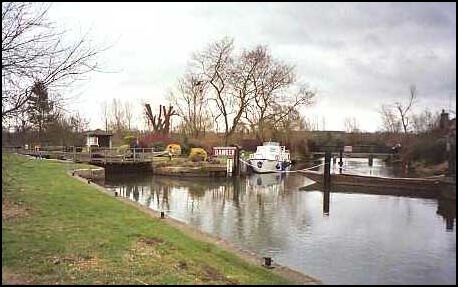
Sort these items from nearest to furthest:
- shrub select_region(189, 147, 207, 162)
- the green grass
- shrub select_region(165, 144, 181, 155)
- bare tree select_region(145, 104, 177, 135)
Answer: the green grass < shrub select_region(189, 147, 207, 162) < shrub select_region(165, 144, 181, 155) < bare tree select_region(145, 104, 177, 135)

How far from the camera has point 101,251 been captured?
774 cm

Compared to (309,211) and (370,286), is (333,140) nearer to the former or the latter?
(309,211)

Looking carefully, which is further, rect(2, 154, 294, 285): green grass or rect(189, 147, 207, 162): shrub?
rect(189, 147, 207, 162): shrub

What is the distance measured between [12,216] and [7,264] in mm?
3857

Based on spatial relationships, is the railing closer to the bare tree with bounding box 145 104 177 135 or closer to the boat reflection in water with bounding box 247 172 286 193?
the boat reflection in water with bounding box 247 172 286 193

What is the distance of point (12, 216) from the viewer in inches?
400

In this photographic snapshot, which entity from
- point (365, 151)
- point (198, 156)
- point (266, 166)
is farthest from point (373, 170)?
point (365, 151)

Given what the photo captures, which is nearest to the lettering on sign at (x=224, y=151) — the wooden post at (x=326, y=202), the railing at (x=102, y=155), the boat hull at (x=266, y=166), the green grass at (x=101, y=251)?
the boat hull at (x=266, y=166)

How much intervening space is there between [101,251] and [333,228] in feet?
25.0

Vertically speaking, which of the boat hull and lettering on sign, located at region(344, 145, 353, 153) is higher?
lettering on sign, located at region(344, 145, 353, 153)

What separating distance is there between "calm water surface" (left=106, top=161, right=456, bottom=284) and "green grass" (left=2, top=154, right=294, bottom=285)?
6.07 feet

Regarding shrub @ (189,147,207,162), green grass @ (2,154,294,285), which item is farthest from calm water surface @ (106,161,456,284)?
shrub @ (189,147,207,162)

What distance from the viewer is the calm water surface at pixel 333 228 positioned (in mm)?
9039

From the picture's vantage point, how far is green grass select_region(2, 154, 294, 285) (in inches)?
253
